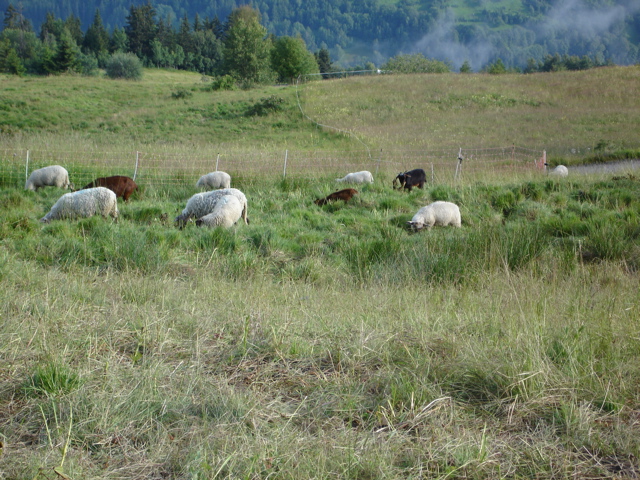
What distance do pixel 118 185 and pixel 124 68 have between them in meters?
53.3

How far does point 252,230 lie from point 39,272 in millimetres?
Answer: 4394

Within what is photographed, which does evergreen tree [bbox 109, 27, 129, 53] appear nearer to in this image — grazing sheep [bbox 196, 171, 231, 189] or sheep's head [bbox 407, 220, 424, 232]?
grazing sheep [bbox 196, 171, 231, 189]

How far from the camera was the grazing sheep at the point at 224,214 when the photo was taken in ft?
32.7

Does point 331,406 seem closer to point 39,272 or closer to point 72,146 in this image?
point 39,272

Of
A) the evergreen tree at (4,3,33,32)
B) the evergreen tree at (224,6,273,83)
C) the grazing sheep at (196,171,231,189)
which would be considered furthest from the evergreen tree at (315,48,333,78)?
the grazing sheep at (196,171,231,189)

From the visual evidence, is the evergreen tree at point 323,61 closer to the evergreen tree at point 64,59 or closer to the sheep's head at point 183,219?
the evergreen tree at point 64,59

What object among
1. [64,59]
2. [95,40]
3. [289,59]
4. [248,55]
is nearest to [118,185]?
[289,59]

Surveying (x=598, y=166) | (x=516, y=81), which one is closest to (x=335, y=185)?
(x=598, y=166)

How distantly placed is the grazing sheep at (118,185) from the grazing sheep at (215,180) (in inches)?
76.3

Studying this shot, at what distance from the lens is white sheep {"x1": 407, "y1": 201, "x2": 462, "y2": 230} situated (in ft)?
35.4

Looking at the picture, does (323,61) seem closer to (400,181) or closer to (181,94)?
(181,94)

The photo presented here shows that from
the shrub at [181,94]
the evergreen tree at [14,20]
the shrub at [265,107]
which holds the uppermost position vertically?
the evergreen tree at [14,20]

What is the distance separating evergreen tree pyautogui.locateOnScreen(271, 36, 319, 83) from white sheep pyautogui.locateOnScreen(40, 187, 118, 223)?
52.8 meters

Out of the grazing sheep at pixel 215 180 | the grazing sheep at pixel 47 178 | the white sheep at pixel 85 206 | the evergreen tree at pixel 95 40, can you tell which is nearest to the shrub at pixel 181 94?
the grazing sheep at pixel 47 178
